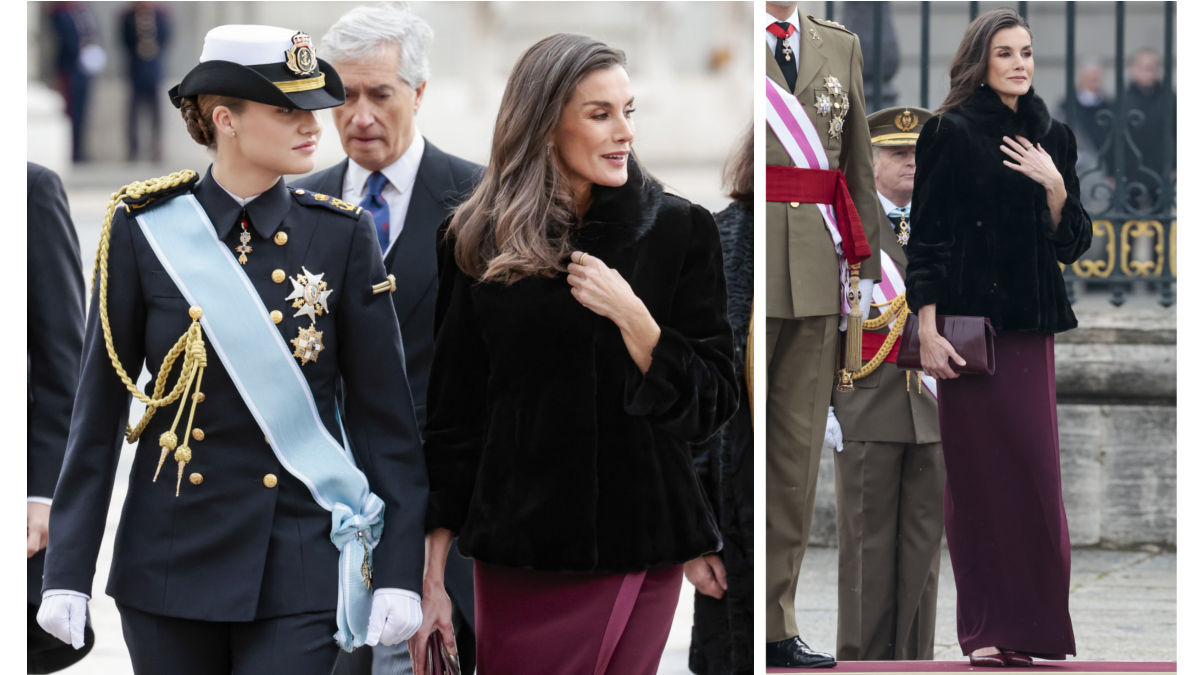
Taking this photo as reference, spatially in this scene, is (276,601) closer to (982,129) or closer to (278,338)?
(278,338)

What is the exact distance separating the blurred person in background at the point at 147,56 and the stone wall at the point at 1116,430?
6.68ft

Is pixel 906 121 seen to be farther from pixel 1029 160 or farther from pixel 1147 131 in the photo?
pixel 1147 131

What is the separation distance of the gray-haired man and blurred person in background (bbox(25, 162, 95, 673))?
65 centimetres

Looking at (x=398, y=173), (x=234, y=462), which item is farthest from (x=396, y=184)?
(x=234, y=462)

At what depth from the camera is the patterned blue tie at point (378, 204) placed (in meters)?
4.18

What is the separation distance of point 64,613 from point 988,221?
2453 mm

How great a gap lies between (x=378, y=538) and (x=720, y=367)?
82cm

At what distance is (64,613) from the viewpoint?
3379mm

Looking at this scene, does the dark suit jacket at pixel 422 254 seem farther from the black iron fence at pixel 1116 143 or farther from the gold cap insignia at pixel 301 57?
the black iron fence at pixel 1116 143

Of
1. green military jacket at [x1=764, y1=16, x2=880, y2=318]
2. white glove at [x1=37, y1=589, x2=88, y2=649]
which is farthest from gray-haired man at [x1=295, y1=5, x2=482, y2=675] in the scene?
white glove at [x1=37, y1=589, x2=88, y2=649]

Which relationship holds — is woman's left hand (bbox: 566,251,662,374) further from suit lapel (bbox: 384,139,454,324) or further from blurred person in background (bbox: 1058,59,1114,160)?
blurred person in background (bbox: 1058,59,1114,160)

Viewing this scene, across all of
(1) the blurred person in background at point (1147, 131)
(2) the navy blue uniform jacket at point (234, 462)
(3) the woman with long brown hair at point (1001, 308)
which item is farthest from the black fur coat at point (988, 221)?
(2) the navy blue uniform jacket at point (234, 462)
